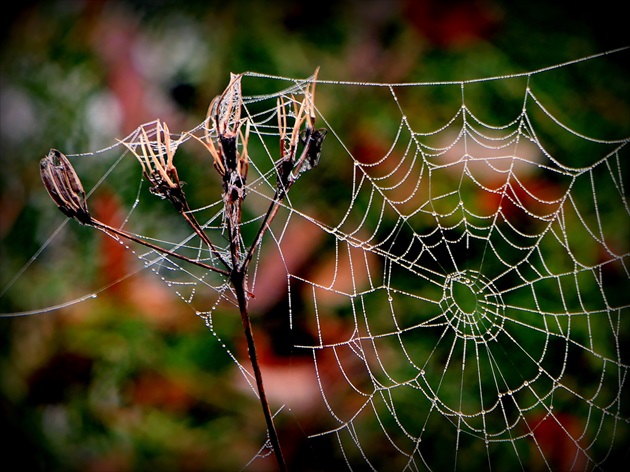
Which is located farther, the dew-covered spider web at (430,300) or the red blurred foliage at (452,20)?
the red blurred foliage at (452,20)

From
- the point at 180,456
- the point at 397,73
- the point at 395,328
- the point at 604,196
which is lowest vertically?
the point at 180,456

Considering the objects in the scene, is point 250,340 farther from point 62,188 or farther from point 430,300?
point 430,300

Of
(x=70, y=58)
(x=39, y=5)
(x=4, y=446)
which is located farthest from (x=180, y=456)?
(x=39, y=5)

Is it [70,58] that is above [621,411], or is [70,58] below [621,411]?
above

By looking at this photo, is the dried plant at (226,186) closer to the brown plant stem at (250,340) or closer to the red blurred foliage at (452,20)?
the brown plant stem at (250,340)

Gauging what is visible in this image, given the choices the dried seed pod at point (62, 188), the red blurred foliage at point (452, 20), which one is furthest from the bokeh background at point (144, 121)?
the dried seed pod at point (62, 188)

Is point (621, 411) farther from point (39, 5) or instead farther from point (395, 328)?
point (39, 5)
